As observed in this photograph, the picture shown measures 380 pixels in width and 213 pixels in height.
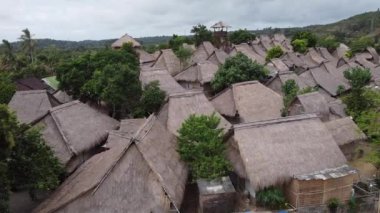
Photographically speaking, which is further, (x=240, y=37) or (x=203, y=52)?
(x=240, y=37)

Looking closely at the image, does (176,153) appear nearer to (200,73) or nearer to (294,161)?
(294,161)

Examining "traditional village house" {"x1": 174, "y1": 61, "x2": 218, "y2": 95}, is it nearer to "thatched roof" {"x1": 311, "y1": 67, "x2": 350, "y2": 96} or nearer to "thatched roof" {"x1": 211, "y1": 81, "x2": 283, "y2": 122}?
"thatched roof" {"x1": 211, "y1": 81, "x2": 283, "y2": 122}

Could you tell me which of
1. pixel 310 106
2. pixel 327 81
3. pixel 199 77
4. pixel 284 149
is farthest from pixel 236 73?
pixel 284 149

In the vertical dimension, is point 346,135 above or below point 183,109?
below

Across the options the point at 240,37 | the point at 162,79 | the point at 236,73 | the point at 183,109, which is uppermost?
the point at 240,37

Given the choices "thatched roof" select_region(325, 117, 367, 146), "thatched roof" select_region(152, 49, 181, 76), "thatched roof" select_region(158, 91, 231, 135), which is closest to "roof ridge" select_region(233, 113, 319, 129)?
"thatched roof" select_region(158, 91, 231, 135)

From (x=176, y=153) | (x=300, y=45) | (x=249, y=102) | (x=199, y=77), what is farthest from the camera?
(x=300, y=45)

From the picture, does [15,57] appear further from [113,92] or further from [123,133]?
[123,133]

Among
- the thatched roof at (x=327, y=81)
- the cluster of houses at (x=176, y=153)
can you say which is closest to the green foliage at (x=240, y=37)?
the thatched roof at (x=327, y=81)
